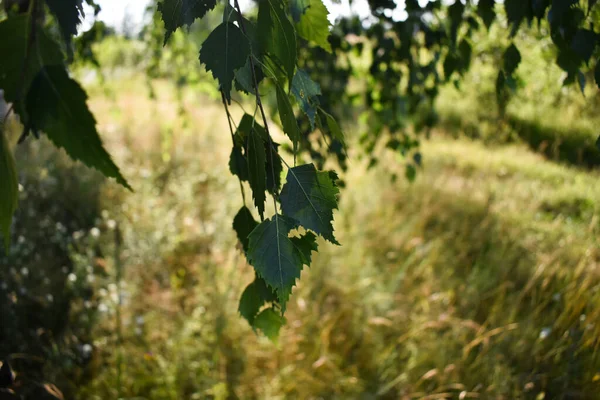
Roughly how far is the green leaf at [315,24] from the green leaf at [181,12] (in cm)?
15

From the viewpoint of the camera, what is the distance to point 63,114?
40 cm

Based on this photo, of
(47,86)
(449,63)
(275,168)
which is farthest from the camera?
(449,63)

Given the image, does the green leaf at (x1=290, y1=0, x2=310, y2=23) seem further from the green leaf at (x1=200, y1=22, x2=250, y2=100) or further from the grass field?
the grass field

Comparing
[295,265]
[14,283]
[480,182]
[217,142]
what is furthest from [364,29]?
[217,142]

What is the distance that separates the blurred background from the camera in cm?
191

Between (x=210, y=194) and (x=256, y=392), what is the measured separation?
2.01 metres

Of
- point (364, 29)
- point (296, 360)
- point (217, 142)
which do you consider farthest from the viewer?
point (217, 142)

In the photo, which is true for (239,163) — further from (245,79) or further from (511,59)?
(511,59)

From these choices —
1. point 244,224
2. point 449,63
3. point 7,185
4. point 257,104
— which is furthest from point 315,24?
point 449,63

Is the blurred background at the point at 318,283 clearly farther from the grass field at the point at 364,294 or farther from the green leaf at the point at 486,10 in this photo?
the green leaf at the point at 486,10

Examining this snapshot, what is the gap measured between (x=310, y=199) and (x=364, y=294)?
6.89ft

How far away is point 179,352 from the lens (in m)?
2.04

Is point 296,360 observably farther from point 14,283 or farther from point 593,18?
point 593,18

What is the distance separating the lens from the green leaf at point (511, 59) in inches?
35.1
